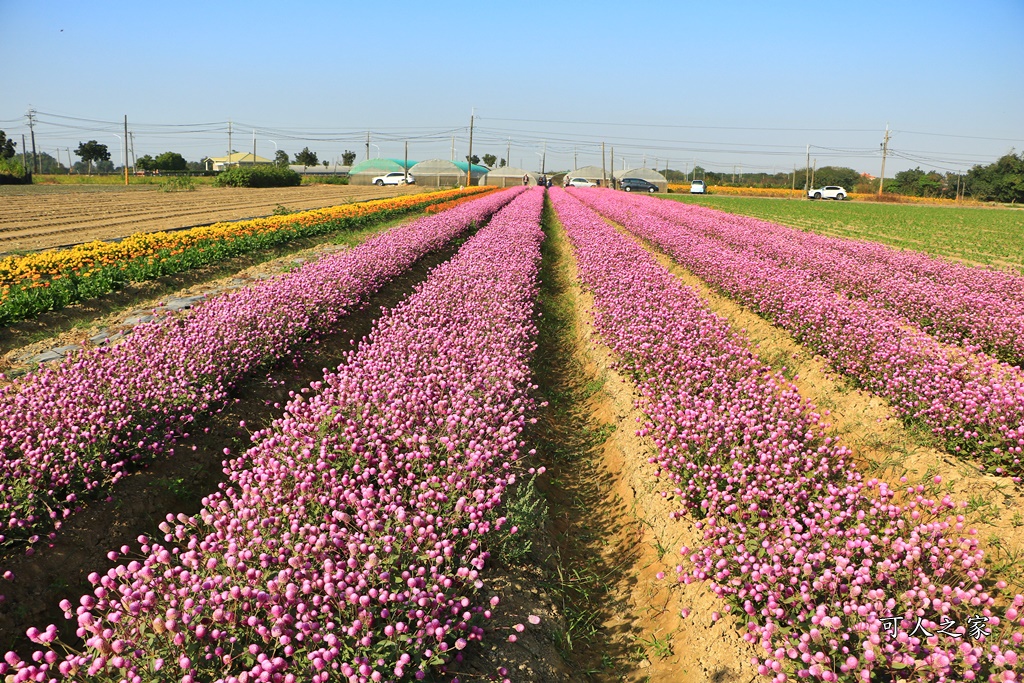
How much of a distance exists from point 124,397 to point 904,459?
6498 millimetres

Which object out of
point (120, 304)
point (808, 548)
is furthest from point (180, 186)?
point (808, 548)

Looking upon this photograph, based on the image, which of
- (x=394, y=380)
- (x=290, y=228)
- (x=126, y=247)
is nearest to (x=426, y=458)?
(x=394, y=380)

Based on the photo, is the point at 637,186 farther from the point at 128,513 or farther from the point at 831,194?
the point at 128,513

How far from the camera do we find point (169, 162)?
94.8 meters

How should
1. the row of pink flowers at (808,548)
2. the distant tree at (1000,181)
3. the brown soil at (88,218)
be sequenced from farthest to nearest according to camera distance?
the distant tree at (1000,181) < the brown soil at (88,218) < the row of pink flowers at (808,548)

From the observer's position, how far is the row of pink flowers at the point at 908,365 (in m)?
4.86

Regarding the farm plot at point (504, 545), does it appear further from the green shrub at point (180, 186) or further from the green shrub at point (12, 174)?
the green shrub at point (12, 174)

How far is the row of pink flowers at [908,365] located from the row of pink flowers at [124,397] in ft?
21.0

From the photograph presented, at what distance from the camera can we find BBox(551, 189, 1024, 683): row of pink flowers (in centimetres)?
265

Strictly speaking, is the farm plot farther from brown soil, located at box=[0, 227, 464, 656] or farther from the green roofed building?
the green roofed building

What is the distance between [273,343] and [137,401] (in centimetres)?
201

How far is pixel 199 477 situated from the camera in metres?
4.82

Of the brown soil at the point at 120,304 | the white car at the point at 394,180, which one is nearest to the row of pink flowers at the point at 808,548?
the brown soil at the point at 120,304

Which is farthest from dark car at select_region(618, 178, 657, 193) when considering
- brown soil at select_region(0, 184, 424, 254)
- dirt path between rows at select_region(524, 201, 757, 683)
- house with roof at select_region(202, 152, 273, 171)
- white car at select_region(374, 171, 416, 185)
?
house with roof at select_region(202, 152, 273, 171)
